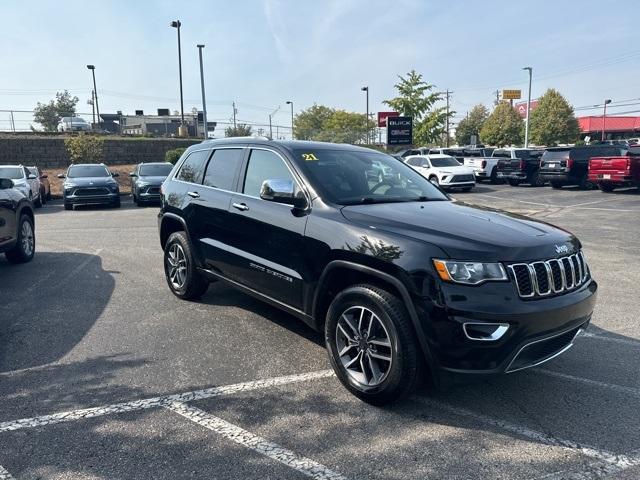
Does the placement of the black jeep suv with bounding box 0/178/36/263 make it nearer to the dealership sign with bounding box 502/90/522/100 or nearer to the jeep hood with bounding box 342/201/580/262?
the jeep hood with bounding box 342/201/580/262

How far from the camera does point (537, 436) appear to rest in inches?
125

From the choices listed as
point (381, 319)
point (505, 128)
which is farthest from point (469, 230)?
point (505, 128)

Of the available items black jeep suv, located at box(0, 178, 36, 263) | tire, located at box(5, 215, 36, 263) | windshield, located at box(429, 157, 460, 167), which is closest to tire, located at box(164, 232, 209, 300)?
black jeep suv, located at box(0, 178, 36, 263)

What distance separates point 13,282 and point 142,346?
136 inches

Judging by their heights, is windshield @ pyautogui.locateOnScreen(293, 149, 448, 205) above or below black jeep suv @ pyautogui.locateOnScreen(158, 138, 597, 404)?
above

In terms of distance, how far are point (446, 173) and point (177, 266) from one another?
→ 1773 centimetres

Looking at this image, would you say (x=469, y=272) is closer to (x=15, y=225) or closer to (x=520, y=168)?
(x=15, y=225)

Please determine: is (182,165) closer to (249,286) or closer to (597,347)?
(249,286)

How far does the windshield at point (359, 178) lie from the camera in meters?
4.19

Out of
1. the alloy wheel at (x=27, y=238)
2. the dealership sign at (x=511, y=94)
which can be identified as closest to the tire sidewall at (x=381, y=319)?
the alloy wheel at (x=27, y=238)

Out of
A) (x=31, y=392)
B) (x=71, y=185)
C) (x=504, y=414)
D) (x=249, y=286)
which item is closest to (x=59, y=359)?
(x=31, y=392)

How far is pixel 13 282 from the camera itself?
22.8 ft

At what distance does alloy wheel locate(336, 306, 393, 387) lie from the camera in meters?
3.46

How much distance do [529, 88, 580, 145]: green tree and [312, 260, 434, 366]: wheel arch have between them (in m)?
65.7
